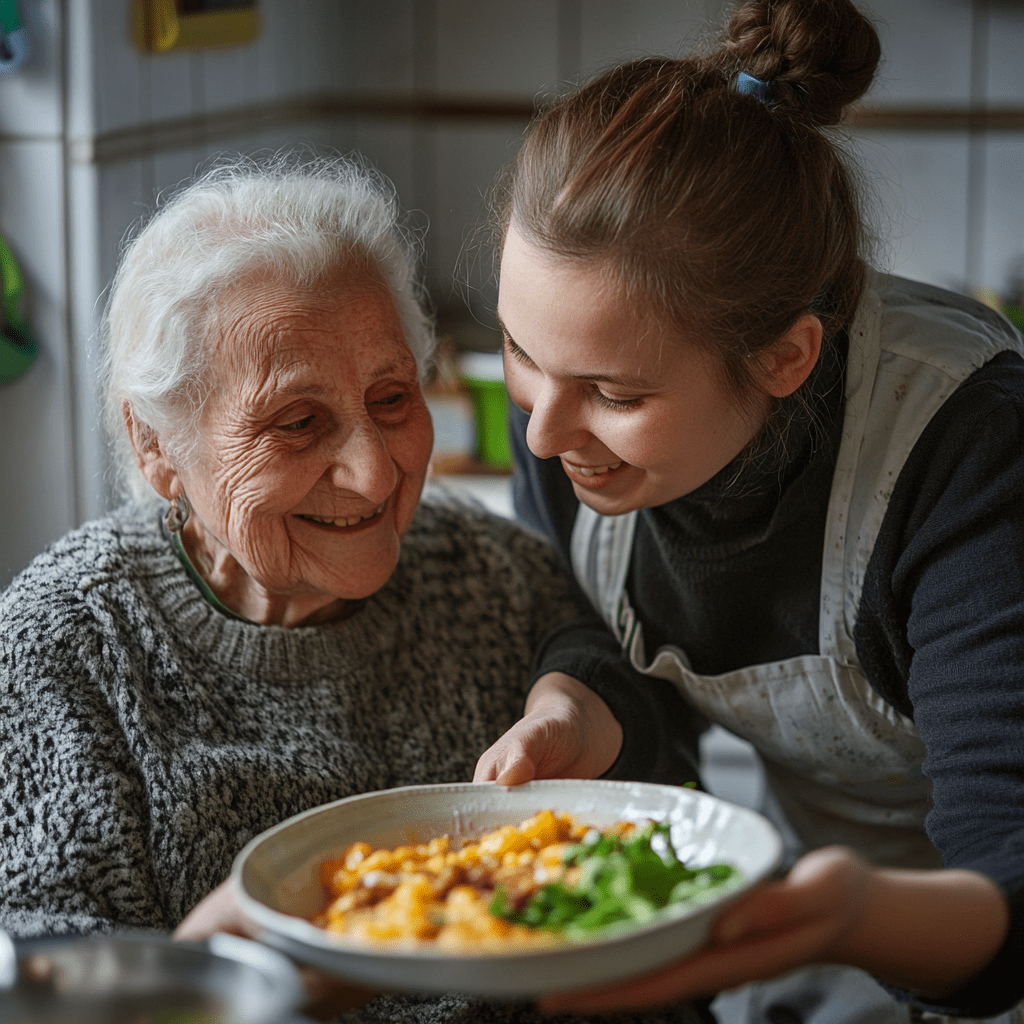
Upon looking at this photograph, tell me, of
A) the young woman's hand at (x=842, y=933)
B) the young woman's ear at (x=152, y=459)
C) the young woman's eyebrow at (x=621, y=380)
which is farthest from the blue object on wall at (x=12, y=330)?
the young woman's hand at (x=842, y=933)

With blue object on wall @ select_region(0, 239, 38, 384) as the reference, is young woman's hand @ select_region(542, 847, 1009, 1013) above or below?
below

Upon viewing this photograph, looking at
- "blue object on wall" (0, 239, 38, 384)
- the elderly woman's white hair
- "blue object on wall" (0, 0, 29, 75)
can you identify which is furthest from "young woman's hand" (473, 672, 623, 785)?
"blue object on wall" (0, 0, 29, 75)

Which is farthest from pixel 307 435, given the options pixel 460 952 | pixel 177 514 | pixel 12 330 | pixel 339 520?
pixel 12 330

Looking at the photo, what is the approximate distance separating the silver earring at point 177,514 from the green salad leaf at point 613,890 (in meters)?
0.69

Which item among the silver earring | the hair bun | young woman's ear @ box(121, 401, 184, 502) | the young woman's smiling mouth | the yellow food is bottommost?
the yellow food

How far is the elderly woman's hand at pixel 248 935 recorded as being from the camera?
0.91 metres

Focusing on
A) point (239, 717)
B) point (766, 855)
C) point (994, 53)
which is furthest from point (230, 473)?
point (994, 53)

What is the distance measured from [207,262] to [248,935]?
74cm

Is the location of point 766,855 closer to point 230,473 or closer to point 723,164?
point 723,164

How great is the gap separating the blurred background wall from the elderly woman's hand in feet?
4.05

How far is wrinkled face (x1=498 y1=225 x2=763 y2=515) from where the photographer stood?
3.71 feet

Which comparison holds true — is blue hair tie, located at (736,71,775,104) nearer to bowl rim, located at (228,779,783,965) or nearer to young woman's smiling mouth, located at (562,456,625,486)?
young woman's smiling mouth, located at (562,456,625,486)

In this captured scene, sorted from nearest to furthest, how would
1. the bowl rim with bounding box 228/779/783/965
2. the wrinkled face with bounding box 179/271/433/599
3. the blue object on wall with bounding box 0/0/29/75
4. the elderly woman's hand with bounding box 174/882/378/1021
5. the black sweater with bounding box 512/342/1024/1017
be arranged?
1. the bowl rim with bounding box 228/779/783/965
2. the elderly woman's hand with bounding box 174/882/378/1021
3. the black sweater with bounding box 512/342/1024/1017
4. the wrinkled face with bounding box 179/271/433/599
5. the blue object on wall with bounding box 0/0/29/75

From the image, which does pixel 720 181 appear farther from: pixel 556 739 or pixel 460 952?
pixel 460 952
